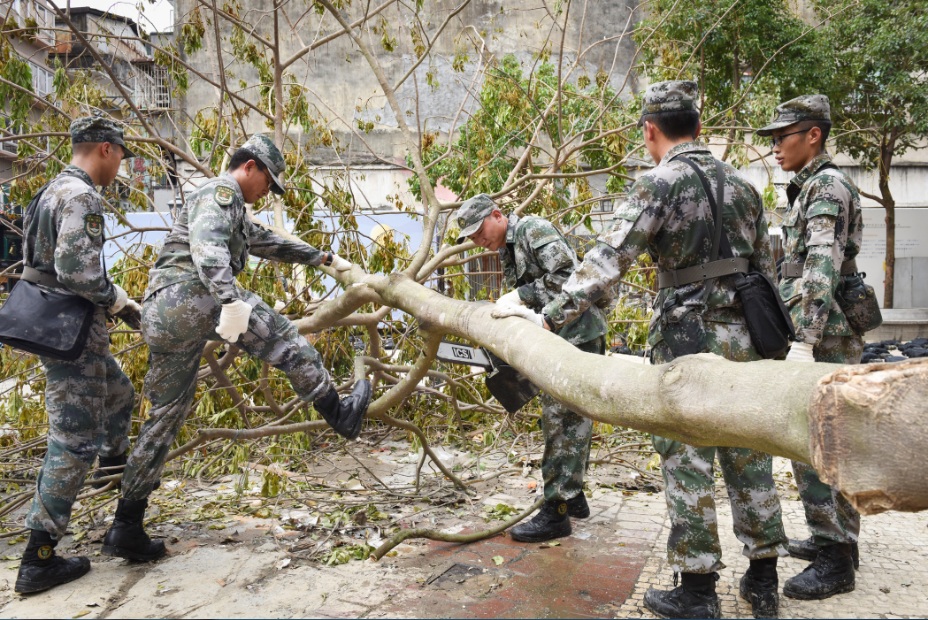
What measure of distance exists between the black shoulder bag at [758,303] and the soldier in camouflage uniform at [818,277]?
30cm

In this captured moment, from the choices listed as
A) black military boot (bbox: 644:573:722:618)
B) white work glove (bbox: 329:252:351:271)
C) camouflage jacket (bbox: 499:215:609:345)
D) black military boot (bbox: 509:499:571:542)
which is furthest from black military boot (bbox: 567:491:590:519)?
white work glove (bbox: 329:252:351:271)

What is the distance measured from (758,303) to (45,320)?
2.85 meters

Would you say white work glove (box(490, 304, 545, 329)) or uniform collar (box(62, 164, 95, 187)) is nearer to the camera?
white work glove (box(490, 304, 545, 329))

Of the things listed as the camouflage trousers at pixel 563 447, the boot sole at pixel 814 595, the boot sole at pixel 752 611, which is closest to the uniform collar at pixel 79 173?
the camouflage trousers at pixel 563 447

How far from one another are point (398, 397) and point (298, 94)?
3.13 m

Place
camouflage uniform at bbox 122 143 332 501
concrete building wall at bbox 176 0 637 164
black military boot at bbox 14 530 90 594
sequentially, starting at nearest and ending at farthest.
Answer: black military boot at bbox 14 530 90 594, camouflage uniform at bbox 122 143 332 501, concrete building wall at bbox 176 0 637 164

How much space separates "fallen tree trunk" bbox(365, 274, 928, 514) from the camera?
1.36 metres

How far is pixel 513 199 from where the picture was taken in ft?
20.0

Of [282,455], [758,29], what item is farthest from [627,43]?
[282,455]

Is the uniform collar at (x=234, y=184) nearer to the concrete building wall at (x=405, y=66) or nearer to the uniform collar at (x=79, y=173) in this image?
the uniform collar at (x=79, y=173)

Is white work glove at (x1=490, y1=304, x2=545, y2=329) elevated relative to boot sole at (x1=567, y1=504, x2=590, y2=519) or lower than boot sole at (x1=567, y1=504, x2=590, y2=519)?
elevated

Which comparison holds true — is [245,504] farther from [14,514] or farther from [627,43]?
[627,43]

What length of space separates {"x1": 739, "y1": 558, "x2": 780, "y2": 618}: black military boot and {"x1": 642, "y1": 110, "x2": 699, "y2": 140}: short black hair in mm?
1600

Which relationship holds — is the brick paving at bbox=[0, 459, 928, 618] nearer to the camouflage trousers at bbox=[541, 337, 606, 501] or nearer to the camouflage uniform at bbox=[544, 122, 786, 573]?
the camouflage trousers at bbox=[541, 337, 606, 501]
